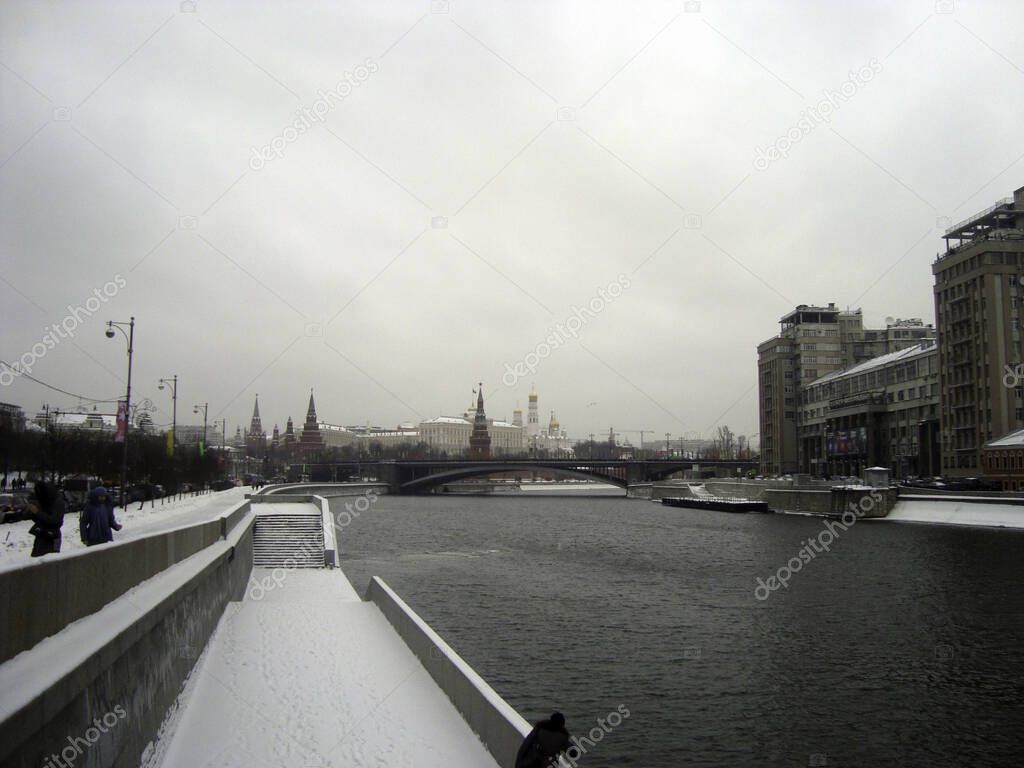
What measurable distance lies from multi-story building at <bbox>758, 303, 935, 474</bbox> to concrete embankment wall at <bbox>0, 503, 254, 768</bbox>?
112m

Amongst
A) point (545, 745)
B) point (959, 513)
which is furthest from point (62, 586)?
point (959, 513)

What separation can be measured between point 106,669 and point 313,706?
20.9ft

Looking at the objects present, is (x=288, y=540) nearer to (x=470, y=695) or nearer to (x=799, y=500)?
(x=470, y=695)

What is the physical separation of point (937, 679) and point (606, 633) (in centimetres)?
773

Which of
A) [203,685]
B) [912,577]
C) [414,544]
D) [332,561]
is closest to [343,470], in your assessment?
[414,544]

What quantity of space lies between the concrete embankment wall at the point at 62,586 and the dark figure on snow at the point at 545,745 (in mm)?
4290

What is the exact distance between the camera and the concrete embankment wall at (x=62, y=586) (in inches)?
251

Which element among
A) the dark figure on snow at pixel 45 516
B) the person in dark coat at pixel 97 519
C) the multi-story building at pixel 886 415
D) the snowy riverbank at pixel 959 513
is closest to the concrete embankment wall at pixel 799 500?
the snowy riverbank at pixel 959 513

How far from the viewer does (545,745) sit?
7852 mm

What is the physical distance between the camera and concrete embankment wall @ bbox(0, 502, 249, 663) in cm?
637

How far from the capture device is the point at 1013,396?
7044cm

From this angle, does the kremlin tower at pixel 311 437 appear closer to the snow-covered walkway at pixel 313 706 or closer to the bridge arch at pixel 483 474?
the bridge arch at pixel 483 474

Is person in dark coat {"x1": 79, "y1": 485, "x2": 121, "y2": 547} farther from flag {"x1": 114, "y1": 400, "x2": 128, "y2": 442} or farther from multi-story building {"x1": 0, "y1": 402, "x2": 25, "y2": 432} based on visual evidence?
multi-story building {"x1": 0, "y1": 402, "x2": 25, "y2": 432}

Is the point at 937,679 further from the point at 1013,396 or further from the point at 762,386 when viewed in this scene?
the point at 762,386
